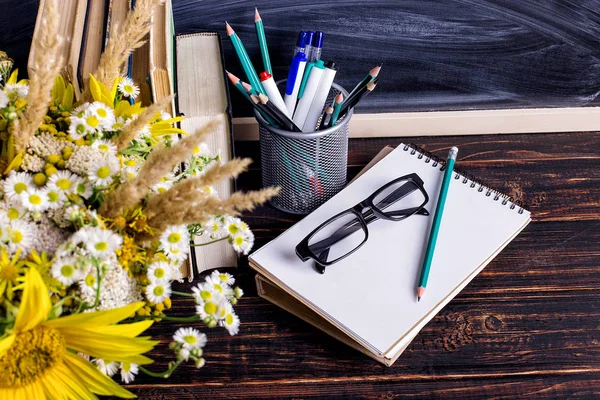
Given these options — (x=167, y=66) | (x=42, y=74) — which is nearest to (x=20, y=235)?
(x=42, y=74)

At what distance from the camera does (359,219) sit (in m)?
0.79

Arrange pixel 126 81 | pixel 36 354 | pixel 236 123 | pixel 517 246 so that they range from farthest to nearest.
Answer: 1. pixel 236 123
2. pixel 517 246
3. pixel 126 81
4. pixel 36 354

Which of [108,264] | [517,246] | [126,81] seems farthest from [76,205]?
[517,246]

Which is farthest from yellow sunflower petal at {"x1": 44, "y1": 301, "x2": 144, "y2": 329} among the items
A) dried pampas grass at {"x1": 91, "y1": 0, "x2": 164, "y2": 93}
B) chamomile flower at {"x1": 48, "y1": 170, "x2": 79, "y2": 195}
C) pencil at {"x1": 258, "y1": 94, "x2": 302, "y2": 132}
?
pencil at {"x1": 258, "y1": 94, "x2": 302, "y2": 132}

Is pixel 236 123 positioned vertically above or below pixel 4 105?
below

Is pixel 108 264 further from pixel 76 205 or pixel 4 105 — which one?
pixel 4 105

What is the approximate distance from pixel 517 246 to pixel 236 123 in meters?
0.46

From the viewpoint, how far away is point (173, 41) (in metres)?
0.85

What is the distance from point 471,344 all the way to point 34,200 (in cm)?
51

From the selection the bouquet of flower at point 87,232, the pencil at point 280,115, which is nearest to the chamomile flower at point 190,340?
the bouquet of flower at point 87,232

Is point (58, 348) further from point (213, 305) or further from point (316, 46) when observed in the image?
point (316, 46)

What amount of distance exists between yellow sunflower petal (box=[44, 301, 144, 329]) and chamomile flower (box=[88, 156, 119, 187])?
0.36 ft

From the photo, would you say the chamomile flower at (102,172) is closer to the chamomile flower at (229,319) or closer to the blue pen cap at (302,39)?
the chamomile flower at (229,319)

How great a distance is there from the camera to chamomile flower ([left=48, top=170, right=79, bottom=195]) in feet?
1.69
